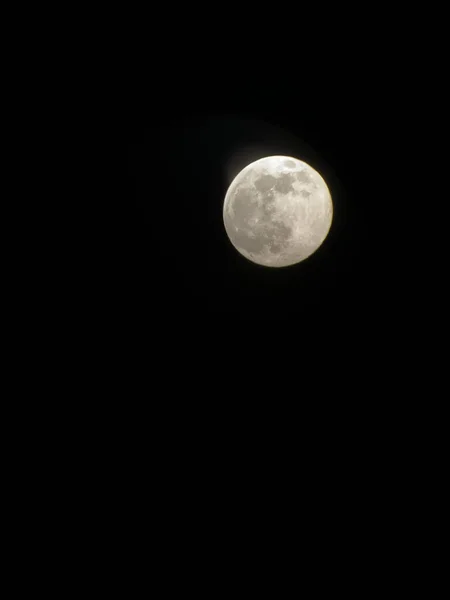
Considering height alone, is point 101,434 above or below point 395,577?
above

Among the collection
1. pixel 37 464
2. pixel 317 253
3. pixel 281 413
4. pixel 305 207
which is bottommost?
pixel 37 464

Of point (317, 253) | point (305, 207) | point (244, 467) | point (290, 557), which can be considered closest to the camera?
point (305, 207)

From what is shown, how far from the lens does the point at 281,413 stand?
4707 mm

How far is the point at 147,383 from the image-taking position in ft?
14.5

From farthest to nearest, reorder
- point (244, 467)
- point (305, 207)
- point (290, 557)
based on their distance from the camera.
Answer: point (244, 467) → point (290, 557) → point (305, 207)

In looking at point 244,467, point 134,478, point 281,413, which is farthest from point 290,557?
point 134,478

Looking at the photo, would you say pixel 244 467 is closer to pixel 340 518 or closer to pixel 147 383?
pixel 340 518

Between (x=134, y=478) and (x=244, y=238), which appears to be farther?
(x=134, y=478)

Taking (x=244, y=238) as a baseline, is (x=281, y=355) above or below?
below

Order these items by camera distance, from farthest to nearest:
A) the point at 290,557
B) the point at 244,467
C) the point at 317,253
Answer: the point at 244,467 → the point at 290,557 → the point at 317,253

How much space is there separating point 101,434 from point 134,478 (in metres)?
0.60

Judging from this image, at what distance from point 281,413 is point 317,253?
197 cm

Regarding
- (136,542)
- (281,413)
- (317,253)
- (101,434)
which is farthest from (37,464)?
(317,253)

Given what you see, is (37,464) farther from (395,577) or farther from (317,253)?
(395,577)
